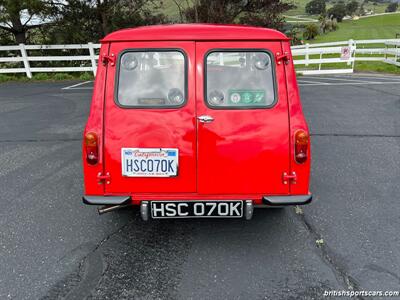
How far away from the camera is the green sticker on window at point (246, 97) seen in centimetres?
301

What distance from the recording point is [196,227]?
139 inches

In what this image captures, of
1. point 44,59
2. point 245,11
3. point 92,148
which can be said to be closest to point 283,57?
point 92,148

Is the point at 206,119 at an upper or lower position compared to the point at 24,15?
lower

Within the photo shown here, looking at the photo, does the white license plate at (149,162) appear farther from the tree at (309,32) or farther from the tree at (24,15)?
the tree at (309,32)

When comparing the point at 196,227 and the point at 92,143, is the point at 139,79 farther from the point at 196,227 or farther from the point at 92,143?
the point at 196,227

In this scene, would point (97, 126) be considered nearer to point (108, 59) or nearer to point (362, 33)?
point (108, 59)

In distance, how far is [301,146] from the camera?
2939mm

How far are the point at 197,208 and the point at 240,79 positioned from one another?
48.2 inches

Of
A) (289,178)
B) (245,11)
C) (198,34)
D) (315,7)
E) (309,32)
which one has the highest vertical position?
(315,7)

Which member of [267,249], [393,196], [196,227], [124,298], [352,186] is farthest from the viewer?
[352,186]

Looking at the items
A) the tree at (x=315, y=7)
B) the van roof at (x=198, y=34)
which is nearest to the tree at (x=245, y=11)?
the van roof at (x=198, y=34)

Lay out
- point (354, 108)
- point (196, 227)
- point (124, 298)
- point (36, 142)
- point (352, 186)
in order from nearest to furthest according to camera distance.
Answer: point (124, 298), point (196, 227), point (352, 186), point (36, 142), point (354, 108)

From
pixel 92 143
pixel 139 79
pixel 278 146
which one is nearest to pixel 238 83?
pixel 278 146

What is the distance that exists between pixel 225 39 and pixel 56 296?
2.52m
